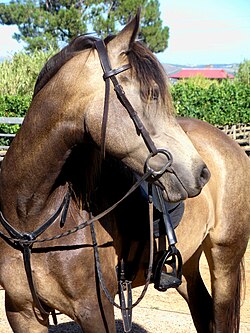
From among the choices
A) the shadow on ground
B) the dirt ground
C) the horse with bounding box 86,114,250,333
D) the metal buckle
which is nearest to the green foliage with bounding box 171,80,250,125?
the dirt ground

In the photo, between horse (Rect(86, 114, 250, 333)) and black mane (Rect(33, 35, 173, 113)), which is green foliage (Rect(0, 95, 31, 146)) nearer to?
horse (Rect(86, 114, 250, 333))

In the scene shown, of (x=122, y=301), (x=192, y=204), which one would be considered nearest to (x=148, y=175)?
(x=122, y=301)

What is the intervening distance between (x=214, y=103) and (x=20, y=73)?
24.4 feet

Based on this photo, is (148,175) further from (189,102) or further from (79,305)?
(189,102)

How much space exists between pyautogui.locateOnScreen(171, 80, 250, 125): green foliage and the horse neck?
13.4 meters

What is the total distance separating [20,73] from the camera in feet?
63.9

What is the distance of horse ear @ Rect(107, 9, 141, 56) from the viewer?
221cm

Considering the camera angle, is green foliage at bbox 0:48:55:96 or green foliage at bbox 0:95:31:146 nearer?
green foliage at bbox 0:95:31:146

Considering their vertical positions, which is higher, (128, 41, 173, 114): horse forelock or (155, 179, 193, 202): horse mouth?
(128, 41, 173, 114): horse forelock

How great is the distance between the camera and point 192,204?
3.37 metres

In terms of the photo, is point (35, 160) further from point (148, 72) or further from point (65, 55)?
point (148, 72)

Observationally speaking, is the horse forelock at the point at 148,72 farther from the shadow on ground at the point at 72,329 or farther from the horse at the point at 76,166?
the shadow on ground at the point at 72,329

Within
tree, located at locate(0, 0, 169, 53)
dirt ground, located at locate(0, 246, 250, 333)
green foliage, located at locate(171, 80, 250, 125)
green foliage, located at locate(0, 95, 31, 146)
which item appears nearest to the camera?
dirt ground, located at locate(0, 246, 250, 333)

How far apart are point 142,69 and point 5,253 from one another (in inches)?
45.0
